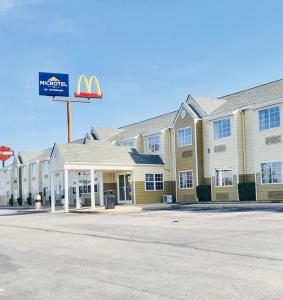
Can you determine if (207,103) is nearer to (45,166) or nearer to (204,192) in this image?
(204,192)

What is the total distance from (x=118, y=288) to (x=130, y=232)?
28.2 feet

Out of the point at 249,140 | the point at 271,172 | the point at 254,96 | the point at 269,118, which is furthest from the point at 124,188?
the point at 269,118

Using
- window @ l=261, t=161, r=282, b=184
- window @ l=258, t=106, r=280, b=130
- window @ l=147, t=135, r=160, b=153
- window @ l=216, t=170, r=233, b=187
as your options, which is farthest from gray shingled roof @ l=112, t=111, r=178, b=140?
window @ l=261, t=161, r=282, b=184

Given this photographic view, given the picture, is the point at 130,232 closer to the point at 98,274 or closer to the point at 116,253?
the point at 116,253

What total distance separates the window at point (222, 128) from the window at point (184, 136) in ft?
8.31

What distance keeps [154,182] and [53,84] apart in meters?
19.0

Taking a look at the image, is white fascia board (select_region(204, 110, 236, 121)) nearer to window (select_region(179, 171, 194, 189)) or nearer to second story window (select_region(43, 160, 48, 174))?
window (select_region(179, 171, 194, 189))

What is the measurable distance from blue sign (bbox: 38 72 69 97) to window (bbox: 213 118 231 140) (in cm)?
2293

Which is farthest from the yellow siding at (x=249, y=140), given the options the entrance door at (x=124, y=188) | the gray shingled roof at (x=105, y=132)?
the gray shingled roof at (x=105, y=132)

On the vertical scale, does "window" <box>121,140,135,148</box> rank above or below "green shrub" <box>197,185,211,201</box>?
above

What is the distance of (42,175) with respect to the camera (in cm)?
5597

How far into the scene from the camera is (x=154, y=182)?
3884 centimetres

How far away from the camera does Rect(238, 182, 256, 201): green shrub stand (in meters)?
30.0

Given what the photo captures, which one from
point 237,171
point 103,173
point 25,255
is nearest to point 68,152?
point 103,173
